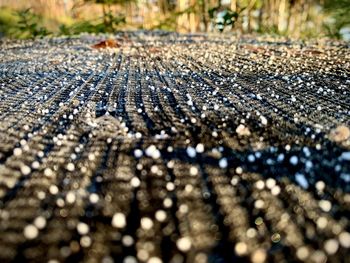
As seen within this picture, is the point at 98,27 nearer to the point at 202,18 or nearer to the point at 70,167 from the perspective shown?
the point at 202,18

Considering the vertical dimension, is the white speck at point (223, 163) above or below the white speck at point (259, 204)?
above

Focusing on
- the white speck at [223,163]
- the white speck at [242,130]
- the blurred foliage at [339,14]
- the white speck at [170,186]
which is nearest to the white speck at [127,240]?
the white speck at [170,186]

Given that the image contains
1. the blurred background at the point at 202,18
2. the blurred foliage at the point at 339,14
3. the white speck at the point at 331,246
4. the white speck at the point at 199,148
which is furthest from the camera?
the blurred background at the point at 202,18

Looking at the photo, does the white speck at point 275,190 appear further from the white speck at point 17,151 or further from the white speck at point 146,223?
the white speck at point 17,151

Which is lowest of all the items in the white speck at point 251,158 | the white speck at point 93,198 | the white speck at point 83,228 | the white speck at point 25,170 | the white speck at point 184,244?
the white speck at point 184,244

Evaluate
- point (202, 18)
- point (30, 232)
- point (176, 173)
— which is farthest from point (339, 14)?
point (30, 232)

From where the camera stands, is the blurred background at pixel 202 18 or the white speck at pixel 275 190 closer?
the white speck at pixel 275 190

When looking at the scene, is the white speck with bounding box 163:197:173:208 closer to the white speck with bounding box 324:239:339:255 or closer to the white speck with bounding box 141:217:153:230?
the white speck with bounding box 141:217:153:230

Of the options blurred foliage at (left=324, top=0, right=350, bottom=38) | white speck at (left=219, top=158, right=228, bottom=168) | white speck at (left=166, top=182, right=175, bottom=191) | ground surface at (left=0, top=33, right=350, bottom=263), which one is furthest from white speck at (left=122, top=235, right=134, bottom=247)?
blurred foliage at (left=324, top=0, right=350, bottom=38)

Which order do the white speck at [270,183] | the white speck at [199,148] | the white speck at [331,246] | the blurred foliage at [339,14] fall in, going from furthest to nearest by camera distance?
the blurred foliage at [339,14] → the white speck at [199,148] → the white speck at [270,183] → the white speck at [331,246]
